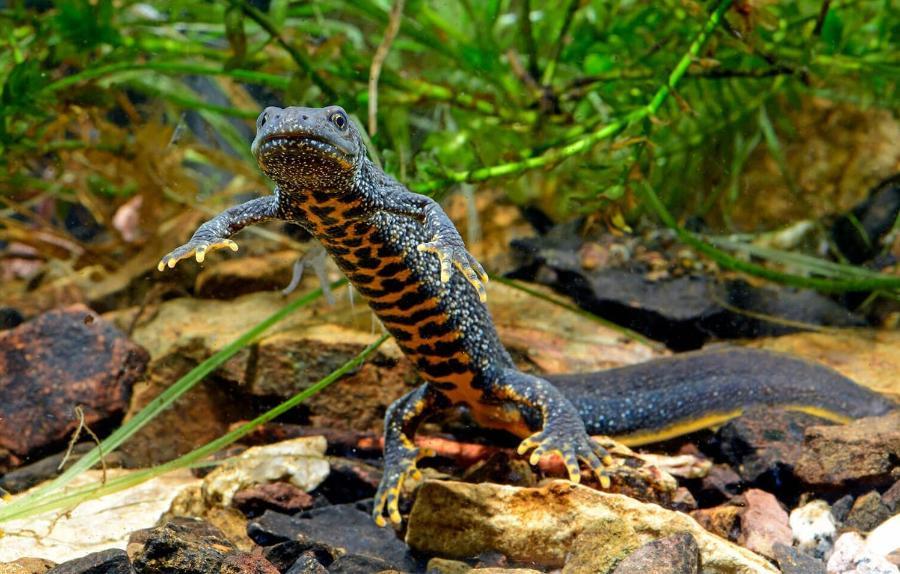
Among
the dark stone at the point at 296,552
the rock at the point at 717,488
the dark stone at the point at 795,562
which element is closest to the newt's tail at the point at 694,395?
the rock at the point at 717,488

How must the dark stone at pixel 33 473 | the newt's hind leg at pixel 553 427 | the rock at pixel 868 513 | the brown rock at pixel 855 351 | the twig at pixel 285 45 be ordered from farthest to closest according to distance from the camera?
the brown rock at pixel 855 351, the twig at pixel 285 45, the dark stone at pixel 33 473, the newt's hind leg at pixel 553 427, the rock at pixel 868 513

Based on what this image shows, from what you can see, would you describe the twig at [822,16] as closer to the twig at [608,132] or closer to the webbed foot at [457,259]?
the twig at [608,132]

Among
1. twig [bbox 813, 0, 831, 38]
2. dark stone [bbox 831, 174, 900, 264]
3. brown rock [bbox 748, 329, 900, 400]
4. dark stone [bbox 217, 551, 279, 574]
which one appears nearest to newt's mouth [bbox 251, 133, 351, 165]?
dark stone [bbox 217, 551, 279, 574]

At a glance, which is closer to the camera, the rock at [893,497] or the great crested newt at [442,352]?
the great crested newt at [442,352]

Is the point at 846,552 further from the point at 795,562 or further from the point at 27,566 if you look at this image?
the point at 27,566

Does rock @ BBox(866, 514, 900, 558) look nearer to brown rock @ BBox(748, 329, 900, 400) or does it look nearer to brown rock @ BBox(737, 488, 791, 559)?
brown rock @ BBox(737, 488, 791, 559)
